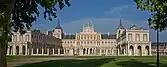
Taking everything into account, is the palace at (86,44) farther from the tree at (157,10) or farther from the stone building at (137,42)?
the tree at (157,10)

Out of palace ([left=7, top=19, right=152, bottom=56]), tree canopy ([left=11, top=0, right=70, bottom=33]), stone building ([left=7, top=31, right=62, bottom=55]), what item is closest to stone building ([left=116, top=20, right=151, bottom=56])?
palace ([left=7, top=19, right=152, bottom=56])

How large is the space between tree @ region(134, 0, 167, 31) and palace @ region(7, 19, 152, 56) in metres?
104

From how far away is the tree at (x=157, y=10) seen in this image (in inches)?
595

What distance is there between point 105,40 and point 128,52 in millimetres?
52507

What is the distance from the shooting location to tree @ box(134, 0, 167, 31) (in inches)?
595

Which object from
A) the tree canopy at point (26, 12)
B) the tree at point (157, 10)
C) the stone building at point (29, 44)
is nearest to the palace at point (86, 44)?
the stone building at point (29, 44)

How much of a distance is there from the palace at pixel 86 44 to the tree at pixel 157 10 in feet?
341

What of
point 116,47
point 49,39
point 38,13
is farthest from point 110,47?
point 38,13

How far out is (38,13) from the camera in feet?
71.4

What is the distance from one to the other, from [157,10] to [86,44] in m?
174

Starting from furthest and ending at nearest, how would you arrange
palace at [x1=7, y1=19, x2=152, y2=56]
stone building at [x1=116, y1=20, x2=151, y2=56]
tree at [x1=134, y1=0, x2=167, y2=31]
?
stone building at [x1=116, y1=20, x2=151, y2=56] < palace at [x1=7, y1=19, x2=152, y2=56] < tree at [x1=134, y1=0, x2=167, y2=31]

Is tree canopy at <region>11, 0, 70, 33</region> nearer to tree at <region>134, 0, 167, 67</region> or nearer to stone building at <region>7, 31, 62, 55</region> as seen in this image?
tree at <region>134, 0, 167, 67</region>

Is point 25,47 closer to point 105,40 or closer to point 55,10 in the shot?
point 105,40

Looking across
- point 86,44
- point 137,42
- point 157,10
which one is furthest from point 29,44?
point 157,10
